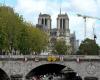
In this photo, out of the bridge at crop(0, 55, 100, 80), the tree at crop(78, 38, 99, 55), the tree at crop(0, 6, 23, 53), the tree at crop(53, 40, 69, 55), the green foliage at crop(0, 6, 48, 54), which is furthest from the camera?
the tree at crop(53, 40, 69, 55)

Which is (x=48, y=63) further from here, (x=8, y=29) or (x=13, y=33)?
(x=8, y=29)

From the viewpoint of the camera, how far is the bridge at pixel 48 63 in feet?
269

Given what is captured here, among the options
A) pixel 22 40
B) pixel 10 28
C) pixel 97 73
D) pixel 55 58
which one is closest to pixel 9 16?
pixel 10 28

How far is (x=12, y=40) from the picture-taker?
93.9 metres

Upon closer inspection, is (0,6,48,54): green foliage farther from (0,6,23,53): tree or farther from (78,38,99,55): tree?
(78,38,99,55): tree

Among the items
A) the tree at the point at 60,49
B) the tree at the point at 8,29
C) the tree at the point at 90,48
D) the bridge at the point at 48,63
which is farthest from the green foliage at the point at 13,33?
the tree at the point at 60,49

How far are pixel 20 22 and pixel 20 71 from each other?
1678cm

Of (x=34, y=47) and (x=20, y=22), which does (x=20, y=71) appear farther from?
(x=34, y=47)

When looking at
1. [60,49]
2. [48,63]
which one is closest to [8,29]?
[48,63]

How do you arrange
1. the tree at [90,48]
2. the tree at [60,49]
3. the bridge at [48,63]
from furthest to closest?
the tree at [60,49] → the tree at [90,48] → the bridge at [48,63]

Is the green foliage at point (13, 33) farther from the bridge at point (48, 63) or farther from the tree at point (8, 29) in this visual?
the bridge at point (48, 63)

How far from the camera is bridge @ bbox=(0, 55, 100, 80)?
81938 millimetres

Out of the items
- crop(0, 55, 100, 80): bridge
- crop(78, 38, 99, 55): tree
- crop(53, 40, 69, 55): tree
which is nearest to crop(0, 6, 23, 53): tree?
crop(0, 55, 100, 80): bridge

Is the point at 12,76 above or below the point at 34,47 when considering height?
below
